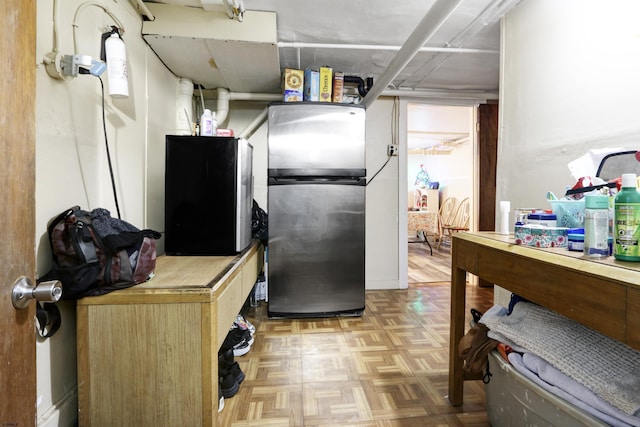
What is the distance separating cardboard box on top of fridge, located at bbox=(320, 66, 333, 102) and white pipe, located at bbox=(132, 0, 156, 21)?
122cm

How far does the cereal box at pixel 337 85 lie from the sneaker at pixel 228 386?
7.08 feet

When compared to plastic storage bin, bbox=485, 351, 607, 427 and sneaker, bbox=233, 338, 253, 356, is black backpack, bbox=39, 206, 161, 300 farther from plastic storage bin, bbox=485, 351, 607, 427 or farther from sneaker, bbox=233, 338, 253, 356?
plastic storage bin, bbox=485, 351, 607, 427

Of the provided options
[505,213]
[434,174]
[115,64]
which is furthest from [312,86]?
[434,174]

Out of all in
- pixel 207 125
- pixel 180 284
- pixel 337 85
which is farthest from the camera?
pixel 337 85

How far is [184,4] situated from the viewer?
5.86 ft

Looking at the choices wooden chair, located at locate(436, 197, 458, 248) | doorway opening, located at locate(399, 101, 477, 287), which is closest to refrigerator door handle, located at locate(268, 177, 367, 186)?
doorway opening, located at locate(399, 101, 477, 287)

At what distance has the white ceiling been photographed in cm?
183

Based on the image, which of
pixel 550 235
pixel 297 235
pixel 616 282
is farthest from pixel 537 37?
pixel 297 235

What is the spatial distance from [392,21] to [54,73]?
190cm

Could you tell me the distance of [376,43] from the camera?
2289mm

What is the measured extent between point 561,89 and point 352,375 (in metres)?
1.86

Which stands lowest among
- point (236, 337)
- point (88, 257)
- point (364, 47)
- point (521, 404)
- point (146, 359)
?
point (236, 337)

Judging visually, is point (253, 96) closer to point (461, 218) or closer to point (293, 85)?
point (293, 85)

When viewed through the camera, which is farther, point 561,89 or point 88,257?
point 561,89
